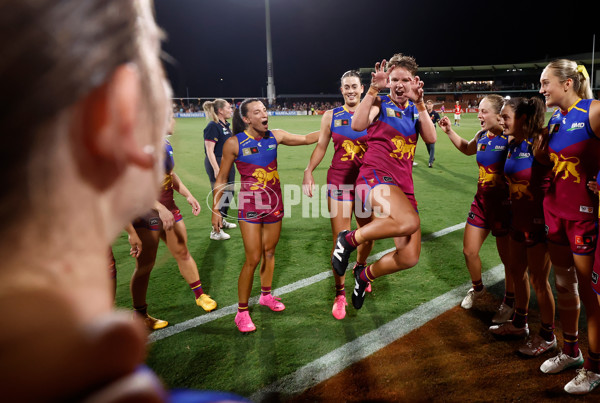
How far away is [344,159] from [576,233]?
261cm

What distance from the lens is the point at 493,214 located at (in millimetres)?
3998

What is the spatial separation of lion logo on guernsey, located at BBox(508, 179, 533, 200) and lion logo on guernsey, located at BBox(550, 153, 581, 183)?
359 millimetres

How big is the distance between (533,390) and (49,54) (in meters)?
3.69

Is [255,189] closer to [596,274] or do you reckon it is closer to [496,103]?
[496,103]

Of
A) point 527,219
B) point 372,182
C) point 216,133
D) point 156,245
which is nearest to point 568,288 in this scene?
point 527,219

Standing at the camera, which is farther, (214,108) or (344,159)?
(214,108)

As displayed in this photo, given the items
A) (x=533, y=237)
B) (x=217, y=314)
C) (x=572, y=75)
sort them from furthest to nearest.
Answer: (x=217, y=314)
(x=533, y=237)
(x=572, y=75)

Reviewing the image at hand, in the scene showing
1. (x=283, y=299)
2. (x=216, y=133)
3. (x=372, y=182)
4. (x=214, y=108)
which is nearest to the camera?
(x=372, y=182)

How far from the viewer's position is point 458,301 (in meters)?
4.28

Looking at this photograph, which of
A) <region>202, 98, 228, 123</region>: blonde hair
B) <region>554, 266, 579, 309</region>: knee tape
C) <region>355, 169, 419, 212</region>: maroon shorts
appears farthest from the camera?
<region>202, 98, 228, 123</region>: blonde hair

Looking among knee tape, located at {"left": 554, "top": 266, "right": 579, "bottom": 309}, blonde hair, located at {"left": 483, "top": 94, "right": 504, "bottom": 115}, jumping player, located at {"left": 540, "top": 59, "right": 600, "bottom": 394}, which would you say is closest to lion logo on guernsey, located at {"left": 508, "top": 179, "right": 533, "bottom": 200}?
jumping player, located at {"left": 540, "top": 59, "right": 600, "bottom": 394}

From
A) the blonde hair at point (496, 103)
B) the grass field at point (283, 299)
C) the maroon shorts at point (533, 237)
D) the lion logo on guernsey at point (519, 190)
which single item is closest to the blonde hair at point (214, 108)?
the grass field at point (283, 299)

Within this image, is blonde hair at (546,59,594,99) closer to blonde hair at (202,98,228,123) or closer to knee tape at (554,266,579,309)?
knee tape at (554,266,579,309)

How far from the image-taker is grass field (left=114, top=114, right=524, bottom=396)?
10.8ft
